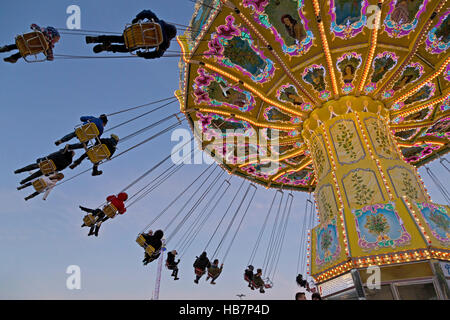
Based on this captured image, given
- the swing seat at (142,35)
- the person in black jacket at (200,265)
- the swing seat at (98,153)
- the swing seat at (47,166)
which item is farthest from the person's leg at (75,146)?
the person in black jacket at (200,265)

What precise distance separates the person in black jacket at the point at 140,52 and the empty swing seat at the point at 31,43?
27.3 inches

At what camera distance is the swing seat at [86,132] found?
587 centimetres

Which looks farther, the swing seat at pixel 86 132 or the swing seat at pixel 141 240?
the swing seat at pixel 141 240

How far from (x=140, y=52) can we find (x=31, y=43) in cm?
167

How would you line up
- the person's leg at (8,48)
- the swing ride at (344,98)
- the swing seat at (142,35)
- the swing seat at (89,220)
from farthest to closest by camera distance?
the swing seat at (89,220)
the swing ride at (344,98)
the swing seat at (142,35)
the person's leg at (8,48)

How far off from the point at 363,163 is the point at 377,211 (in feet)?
5.01

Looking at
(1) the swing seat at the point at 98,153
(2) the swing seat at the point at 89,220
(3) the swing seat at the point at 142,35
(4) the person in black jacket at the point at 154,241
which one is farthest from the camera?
(4) the person in black jacket at the point at 154,241

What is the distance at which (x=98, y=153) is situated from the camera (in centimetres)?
614

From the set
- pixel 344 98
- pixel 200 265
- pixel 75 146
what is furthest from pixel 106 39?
pixel 200 265

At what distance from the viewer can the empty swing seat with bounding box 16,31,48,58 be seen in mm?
4575

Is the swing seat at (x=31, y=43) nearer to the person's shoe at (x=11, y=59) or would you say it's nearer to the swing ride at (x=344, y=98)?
the person's shoe at (x=11, y=59)

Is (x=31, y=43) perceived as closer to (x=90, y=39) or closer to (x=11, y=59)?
(x=11, y=59)

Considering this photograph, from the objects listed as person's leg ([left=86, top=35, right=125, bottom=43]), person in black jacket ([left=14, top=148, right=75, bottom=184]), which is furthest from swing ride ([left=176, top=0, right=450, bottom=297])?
person in black jacket ([left=14, top=148, right=75, bottom=184])
